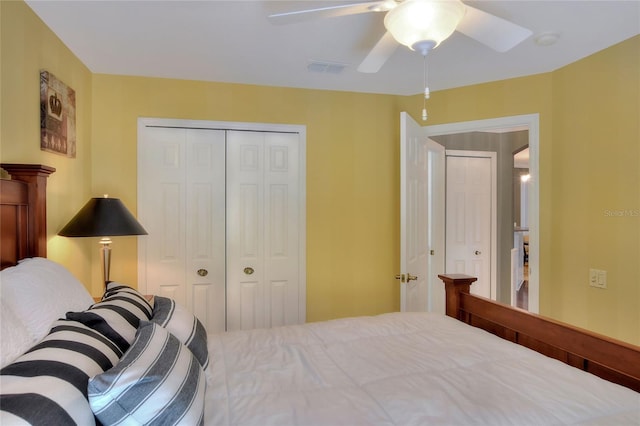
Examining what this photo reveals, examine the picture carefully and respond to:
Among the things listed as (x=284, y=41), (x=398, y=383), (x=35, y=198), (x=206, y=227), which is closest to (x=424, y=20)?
(x=284, y=41)

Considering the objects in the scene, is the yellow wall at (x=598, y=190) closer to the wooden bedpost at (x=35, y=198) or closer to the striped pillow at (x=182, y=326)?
the striped pillow at (x=182, y=326)

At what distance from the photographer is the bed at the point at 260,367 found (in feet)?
2.89

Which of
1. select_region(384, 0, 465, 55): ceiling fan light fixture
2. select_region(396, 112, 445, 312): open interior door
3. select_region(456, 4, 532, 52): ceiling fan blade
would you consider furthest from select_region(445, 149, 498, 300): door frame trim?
select_region(384, 0, 465, 55): ceiling fan light fixture

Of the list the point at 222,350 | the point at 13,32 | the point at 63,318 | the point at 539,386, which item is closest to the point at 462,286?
the point at 539,386

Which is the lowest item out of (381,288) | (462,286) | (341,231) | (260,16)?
(381,288)

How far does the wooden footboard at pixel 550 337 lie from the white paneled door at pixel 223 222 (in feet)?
4.61

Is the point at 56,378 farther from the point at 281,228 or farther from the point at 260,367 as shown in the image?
the point at 281,228

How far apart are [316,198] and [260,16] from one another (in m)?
1.55

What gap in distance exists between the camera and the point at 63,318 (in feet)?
4.00

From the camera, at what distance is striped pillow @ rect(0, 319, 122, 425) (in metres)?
0.71

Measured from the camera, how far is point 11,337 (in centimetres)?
99

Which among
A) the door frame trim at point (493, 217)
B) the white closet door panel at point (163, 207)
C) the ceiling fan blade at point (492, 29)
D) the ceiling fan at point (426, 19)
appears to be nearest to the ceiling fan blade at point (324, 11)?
the ceiling fan at point (426, 19)

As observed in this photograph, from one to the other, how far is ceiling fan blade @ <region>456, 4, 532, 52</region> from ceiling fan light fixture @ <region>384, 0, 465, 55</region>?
0.08 meters

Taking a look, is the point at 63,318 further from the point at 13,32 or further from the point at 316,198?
the point at 316,198
